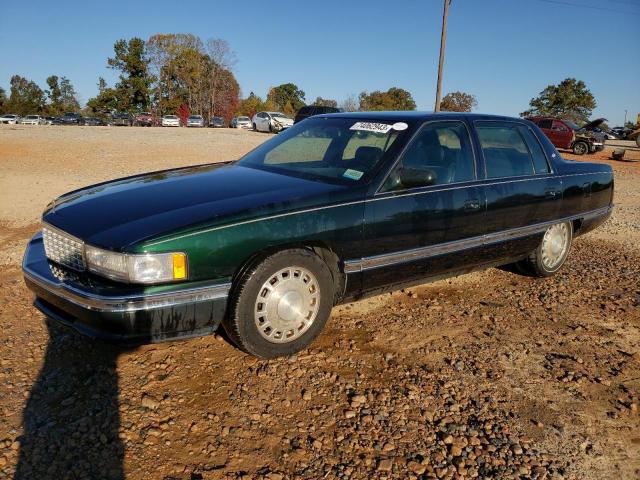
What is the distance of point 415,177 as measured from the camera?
3.44 m

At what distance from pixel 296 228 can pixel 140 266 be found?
2.99 feet

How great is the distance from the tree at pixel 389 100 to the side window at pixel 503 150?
55736 mm

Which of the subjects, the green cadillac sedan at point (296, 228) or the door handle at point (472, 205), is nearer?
the green cadillac sedan at point (296, 228)

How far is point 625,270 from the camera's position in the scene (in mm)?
5305

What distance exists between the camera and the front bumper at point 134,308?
261cm

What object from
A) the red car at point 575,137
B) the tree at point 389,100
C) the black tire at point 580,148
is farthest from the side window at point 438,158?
the tree at point 389,100

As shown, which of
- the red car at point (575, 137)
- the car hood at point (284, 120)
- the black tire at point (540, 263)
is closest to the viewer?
the black tire at point (540, 263)

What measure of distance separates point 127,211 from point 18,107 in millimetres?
84624

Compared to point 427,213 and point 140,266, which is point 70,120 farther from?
point 140,266

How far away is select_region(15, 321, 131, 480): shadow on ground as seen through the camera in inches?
86.4

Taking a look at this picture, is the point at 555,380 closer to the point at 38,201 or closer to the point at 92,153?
the point at 38,201

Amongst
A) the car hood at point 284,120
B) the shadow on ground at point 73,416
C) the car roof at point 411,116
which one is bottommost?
the shadow on ground at point 73,416

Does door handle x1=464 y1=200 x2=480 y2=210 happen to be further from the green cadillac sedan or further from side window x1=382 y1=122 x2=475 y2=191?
side window x1=382 y1=122 x2=475 y2=191

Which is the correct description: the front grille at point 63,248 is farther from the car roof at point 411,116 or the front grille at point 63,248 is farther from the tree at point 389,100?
the tree at point 389,100
